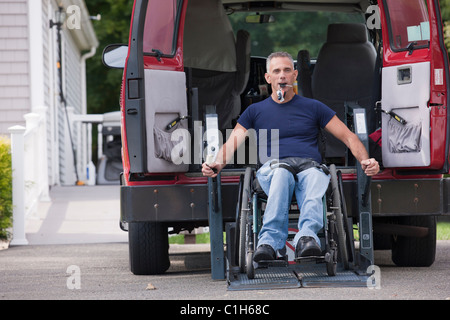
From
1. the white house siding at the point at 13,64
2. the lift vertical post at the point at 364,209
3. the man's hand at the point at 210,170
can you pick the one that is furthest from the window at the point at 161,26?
the white house siding at the point at 13,64

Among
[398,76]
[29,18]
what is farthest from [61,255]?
[29,18]

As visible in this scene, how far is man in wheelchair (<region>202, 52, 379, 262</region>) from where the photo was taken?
565 cm

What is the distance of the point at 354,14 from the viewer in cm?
845

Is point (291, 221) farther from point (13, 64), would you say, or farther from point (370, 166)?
point (13, 64)

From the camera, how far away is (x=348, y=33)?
7.66 m

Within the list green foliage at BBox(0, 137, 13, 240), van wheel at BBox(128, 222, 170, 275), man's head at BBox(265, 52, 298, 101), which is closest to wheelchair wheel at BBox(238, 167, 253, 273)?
man's head at BBox(265, 52, 298, 101)

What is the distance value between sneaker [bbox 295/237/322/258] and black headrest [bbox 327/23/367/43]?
2625mm

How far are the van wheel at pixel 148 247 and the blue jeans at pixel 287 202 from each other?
110 centimetres

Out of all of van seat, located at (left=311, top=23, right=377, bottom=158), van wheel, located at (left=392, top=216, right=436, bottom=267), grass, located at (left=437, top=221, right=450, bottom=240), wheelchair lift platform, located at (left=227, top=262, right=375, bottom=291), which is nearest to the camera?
wheelchair lift platform, located at (left=227, top=262, right=375, bottom=291)

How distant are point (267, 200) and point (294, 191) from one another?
20 cm

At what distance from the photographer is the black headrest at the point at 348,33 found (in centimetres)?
766

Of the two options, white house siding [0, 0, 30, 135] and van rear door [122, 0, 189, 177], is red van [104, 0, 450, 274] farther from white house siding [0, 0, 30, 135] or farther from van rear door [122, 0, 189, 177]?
white house siding [0, 0, 30, 135]

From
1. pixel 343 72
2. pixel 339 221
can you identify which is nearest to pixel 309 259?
pixel 339 221
